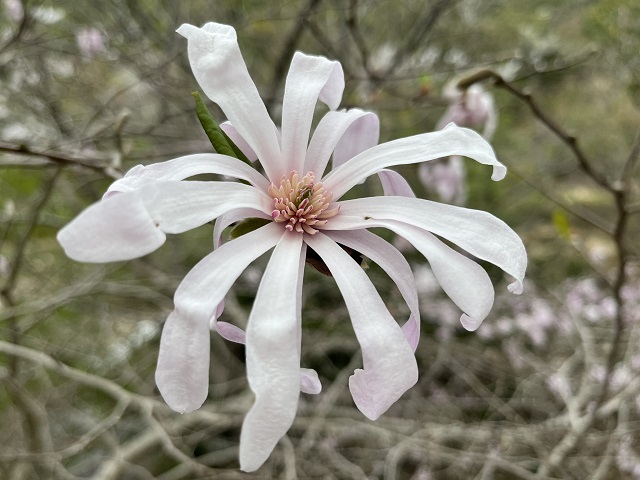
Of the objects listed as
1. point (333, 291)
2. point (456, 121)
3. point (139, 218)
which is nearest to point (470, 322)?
point (139, 218)

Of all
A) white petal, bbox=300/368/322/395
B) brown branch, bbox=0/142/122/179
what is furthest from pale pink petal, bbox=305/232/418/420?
brown branch, bbox=0/142/122/179

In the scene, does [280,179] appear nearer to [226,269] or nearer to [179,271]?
[226,269]

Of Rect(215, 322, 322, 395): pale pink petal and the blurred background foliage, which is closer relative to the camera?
Rect(215, 322, 322, 395): pale pink petal

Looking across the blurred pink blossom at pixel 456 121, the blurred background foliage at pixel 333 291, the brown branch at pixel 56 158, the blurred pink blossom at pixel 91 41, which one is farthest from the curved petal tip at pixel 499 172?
the blurred pink blossom at pixel 91 41

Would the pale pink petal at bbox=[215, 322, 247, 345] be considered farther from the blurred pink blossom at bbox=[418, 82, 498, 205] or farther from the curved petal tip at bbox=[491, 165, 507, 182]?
the blurred pink blossom at bbox=[418, 82, 498, 205]

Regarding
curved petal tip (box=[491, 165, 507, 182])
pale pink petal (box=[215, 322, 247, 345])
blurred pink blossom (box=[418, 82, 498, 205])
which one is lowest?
pale pink petal (box=[215, 322, 247, 345])

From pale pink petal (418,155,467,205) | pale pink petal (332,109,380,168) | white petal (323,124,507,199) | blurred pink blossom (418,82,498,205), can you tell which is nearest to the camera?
white petal (323,124,507,199)

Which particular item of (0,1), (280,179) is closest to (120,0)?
(0,1)
